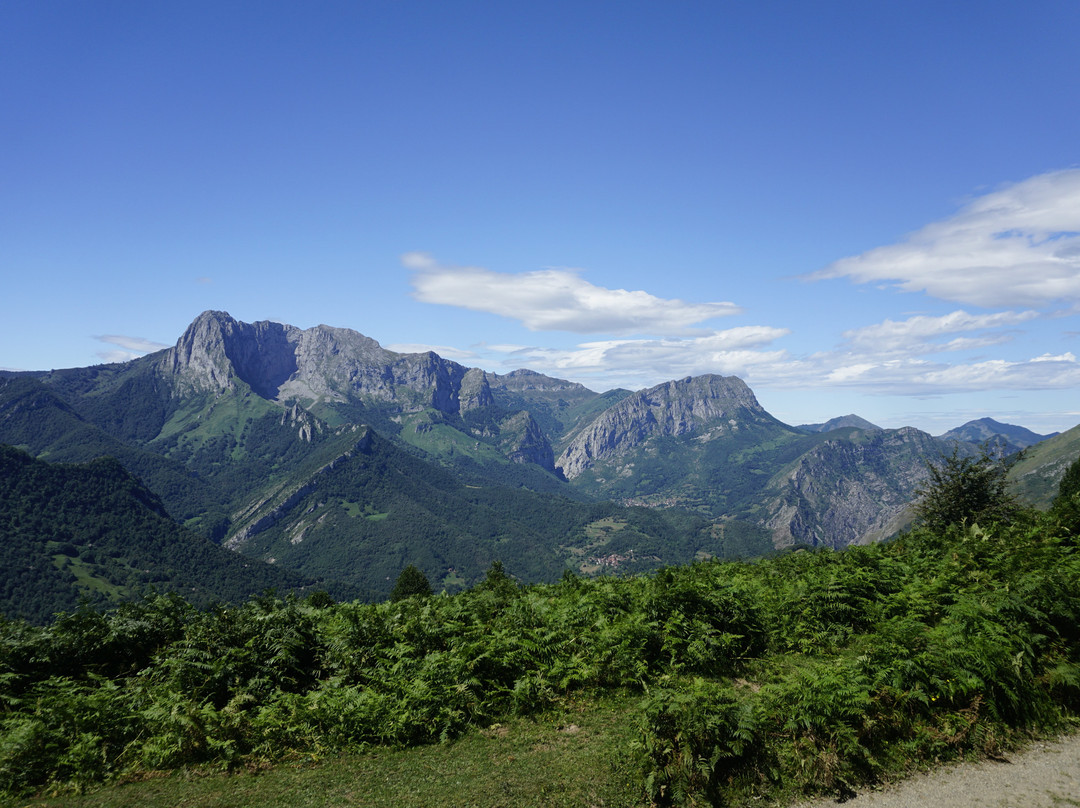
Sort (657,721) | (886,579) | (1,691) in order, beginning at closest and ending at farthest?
(657,721) → (1,691) → (886,579)

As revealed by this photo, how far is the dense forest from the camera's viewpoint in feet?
31.6

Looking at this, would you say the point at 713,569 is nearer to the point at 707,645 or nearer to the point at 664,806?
the point at 707,645

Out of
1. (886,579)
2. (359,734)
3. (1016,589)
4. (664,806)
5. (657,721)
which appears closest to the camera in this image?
(664,806)

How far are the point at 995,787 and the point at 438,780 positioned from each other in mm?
9530

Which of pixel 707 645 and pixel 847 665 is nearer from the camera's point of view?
pixel 847 665

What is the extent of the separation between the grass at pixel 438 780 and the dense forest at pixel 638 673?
460 millimetres

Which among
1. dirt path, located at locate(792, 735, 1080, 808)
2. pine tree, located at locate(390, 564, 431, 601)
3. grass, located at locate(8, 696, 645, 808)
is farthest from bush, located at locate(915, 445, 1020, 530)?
pine tree, located at locate(390, 564, 431, 601)

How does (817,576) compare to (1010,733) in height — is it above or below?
above

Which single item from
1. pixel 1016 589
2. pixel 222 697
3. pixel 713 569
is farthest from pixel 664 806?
pixel 713 569

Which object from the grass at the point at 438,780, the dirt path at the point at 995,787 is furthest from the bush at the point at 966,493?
the grass at the point at 438,780

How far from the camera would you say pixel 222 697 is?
12422mm

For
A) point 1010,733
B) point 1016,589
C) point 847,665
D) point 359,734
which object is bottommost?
point 359,734

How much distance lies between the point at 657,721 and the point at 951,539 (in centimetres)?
1919

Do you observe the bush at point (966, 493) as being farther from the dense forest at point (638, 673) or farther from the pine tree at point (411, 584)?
the pine tree at point (411, 584)
